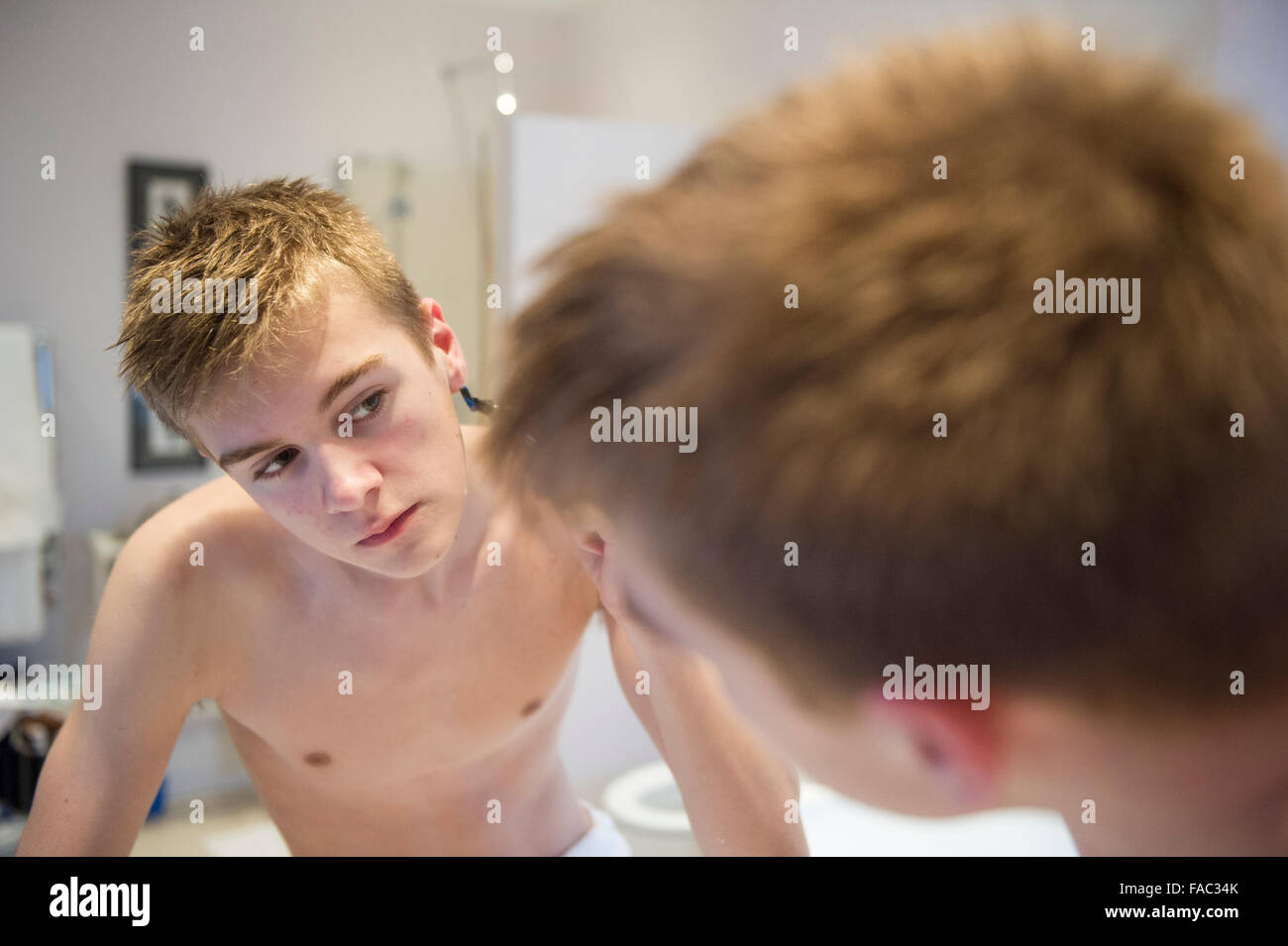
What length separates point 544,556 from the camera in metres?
1.03

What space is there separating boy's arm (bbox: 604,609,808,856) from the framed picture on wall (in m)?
2.12

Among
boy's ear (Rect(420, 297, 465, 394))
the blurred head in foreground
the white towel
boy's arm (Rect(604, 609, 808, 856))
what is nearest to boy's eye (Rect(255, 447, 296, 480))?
Result: boy's ear (Rect(420, 297, 465, 394))

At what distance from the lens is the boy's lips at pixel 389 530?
76cm

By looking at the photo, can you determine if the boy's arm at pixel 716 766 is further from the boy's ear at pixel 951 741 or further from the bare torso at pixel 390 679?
the boy's ear at pixel 951 741

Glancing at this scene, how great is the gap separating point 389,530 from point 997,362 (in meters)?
0.59

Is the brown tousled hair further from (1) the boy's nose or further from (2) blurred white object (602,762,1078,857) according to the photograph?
(2) blurred white object (602,762,1078,857)

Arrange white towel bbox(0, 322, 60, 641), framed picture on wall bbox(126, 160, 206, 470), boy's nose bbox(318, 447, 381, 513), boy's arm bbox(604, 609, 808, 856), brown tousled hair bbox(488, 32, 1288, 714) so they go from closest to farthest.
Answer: brown tousled hair bbox(488, 32, 1288, 714) → boy's nose bbox(318, 447, 381, 513) → boy's arm bbox(604, 609, 808, 856) → white towel bbox(0, 322, 60, 641) → framed picture on wall bbox(126, 160, 206, 470)

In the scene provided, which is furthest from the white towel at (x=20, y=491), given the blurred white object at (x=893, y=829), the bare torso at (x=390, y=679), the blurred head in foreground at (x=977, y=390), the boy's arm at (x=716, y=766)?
the blurred head in foreground at (x=977, y=390)

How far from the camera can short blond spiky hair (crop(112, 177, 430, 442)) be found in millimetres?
714

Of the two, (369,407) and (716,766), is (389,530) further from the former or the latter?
(716,766)

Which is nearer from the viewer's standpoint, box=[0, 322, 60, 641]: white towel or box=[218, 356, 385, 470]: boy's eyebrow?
box=[218, 356, 385, 470]: boy's eyebrow

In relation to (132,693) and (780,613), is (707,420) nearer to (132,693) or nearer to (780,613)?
(780,613)

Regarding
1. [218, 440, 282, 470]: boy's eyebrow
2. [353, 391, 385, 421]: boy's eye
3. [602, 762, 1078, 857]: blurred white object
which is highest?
[353, 391, 385, 421]: boy's eye

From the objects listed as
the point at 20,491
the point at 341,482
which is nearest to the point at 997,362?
the point at 341,482
